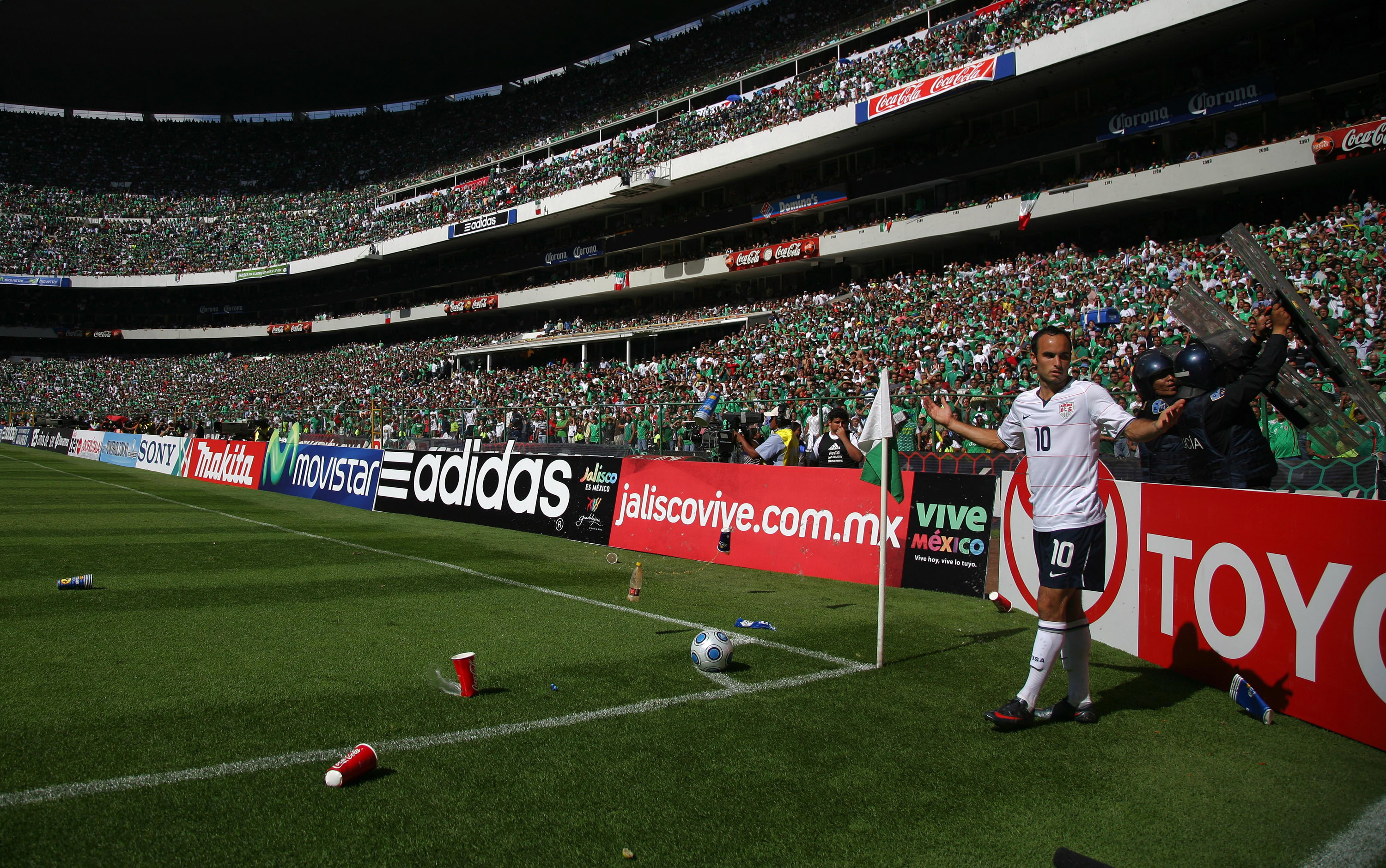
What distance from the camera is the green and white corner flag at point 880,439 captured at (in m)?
6.57

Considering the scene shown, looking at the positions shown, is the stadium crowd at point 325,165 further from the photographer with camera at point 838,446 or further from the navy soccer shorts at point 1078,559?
the navy soccer shorts at point 1078,559

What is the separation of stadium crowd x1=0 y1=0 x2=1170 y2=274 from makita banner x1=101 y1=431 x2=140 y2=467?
2548 centimetres

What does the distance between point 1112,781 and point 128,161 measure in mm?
88424

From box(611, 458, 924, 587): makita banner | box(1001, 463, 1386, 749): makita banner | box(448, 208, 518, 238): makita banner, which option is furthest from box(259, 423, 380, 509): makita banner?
box(448, 208, 518, 238): makita banner

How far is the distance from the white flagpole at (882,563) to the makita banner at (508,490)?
700 cm

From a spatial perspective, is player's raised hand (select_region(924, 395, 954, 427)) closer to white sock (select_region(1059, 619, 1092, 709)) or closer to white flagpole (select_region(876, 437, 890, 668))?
white flagpole (select_region(876, 437, 890, 668))

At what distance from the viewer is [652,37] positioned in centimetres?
5625

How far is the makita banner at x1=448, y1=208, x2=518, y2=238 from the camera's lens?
50656 mm

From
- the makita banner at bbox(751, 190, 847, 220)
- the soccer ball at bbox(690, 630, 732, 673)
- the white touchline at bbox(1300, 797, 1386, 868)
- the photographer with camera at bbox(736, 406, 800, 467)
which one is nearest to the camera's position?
the white touchline at bbox(1300, 797, 1386, 868)

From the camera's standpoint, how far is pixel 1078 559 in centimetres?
501

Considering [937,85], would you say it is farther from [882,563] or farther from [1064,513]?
[1064,513]

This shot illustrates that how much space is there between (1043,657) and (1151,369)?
8.74 feet

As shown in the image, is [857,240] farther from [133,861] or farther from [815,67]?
[133,861]

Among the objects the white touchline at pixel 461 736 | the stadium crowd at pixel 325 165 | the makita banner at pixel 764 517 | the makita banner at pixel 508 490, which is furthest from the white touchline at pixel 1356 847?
the stadium crowd at pixel 325 165
